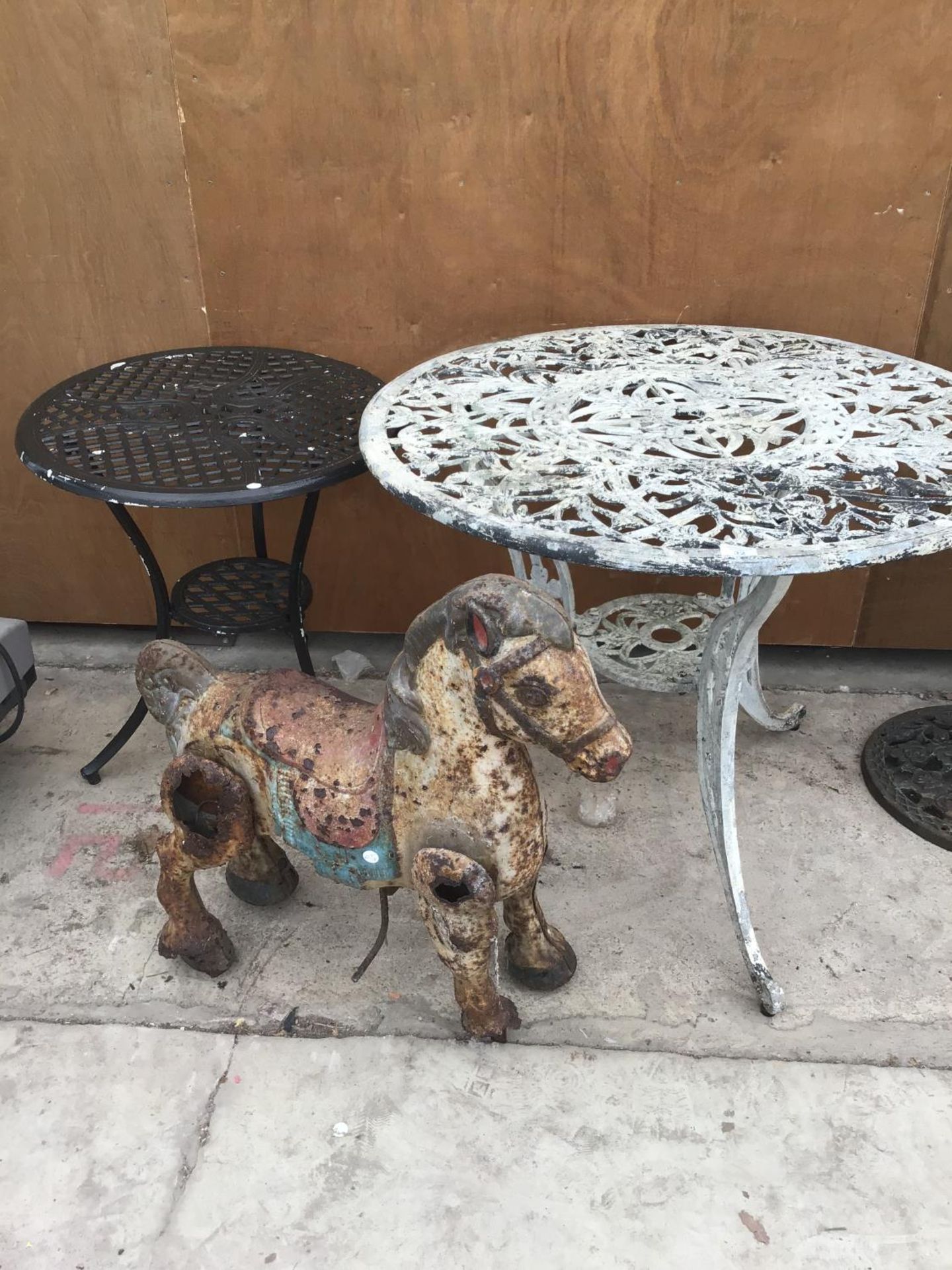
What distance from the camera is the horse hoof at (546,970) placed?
6.78 feet

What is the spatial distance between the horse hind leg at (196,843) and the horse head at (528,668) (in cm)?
55

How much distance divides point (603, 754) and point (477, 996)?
0.64 m

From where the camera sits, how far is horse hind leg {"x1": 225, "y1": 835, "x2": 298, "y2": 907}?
2236 millimetres

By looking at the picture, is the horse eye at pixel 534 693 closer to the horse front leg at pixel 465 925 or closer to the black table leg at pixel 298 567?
the horse front leg at pixel 465 925

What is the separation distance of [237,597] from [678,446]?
4.39ft

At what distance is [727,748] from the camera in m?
2.03

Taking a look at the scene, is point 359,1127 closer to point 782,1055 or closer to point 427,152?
point 782,1055

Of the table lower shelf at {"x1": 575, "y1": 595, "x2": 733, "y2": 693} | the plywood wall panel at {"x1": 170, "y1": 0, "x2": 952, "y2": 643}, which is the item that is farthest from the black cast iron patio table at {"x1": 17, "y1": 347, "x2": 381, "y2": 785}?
the table lower shelf at {"x1": 575, "y1": 595, "x2": 733, "y2": 693}

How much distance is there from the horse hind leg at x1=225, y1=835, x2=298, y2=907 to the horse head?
0.87 meters

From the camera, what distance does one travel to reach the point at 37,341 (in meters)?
2.90

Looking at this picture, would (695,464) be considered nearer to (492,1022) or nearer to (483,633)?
(483,633)

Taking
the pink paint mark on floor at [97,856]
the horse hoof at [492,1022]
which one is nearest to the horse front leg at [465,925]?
the horse hoof at [492,1022]

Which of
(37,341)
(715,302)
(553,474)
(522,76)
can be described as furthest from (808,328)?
(37,341)

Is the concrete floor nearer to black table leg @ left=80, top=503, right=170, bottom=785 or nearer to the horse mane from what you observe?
black table leg @ left=80, top=503, right=170, bottom=785
